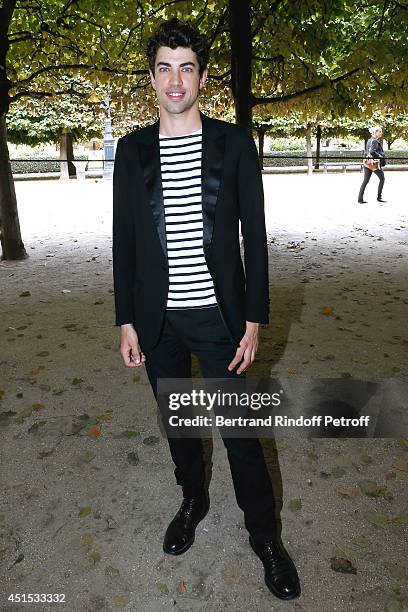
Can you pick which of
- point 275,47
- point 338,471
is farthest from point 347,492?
point 275,47

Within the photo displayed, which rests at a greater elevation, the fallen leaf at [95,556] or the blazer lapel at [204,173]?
the blazer lapel at [204,173]

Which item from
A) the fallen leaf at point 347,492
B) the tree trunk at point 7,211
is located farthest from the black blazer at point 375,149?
the fallen leaf at point 347,492

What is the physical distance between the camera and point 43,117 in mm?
28578

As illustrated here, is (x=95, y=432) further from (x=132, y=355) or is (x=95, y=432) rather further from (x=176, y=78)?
(x=176, y=78)

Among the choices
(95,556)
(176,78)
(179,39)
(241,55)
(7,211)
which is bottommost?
(95,556)

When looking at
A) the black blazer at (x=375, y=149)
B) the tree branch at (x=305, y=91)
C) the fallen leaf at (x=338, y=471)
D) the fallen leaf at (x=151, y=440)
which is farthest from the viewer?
the black blazer at (x=375, y=149)

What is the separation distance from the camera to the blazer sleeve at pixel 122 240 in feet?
7.49

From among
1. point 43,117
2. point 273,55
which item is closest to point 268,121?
point 43,117

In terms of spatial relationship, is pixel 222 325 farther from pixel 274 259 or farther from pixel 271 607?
pixel 274 259

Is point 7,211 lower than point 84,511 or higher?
higher

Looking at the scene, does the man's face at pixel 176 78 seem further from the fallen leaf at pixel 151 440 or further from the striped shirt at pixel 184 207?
the fallen leaf at pixel 151 440

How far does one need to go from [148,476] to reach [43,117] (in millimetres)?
29257

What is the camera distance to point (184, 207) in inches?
86.3

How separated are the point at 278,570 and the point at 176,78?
7.69ft
